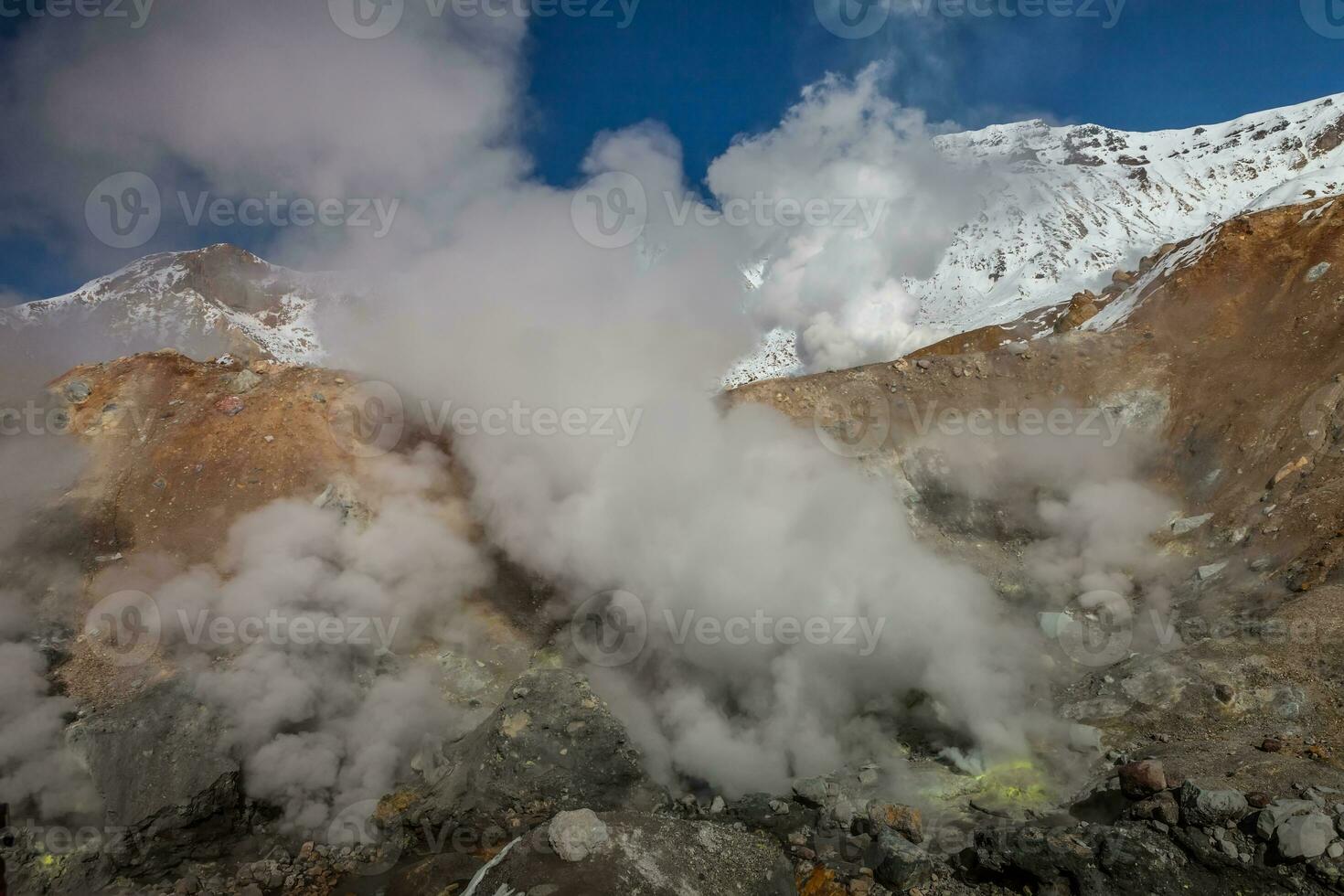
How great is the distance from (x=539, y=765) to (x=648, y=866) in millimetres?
3597

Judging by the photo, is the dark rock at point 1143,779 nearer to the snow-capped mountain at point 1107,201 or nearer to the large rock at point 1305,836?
the large rock at point 1305,836

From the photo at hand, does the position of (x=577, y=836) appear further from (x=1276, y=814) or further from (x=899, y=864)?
(x=1276, y=814)

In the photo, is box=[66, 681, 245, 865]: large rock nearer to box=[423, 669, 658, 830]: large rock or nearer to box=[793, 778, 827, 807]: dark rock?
box=[423, 669, 658, 830]: large rock

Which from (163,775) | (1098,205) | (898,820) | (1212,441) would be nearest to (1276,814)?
(898,820)

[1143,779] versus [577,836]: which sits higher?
[1143,779]

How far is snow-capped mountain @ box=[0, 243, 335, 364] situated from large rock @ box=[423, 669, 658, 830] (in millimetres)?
115693

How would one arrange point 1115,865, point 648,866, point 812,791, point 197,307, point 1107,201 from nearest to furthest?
point 1115,865
point 648,866
point 812,791
point 1107,201
point 197,307

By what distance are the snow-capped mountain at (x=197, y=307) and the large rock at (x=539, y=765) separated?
116 meters

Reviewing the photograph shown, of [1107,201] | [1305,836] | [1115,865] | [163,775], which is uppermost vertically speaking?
[1107,201]

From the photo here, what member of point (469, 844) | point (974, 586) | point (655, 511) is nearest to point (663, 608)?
point (655, 511)

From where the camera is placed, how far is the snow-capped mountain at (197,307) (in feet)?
382

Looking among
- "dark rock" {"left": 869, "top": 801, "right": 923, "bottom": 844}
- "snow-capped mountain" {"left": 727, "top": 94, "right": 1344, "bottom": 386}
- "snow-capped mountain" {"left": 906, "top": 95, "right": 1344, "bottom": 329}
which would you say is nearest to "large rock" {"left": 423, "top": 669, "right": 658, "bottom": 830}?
"dark rock" {"left": 869, "top": 801, "right": 923, "bottom": 844}

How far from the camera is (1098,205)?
10381cm

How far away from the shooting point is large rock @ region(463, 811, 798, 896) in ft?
23.8
